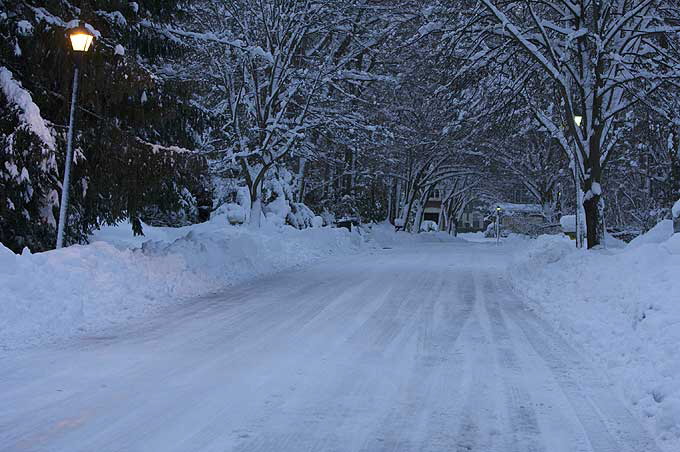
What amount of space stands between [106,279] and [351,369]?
214 inches

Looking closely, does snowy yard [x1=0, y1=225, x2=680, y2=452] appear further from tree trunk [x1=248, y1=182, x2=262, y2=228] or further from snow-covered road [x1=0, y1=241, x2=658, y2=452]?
tree trunk [x1=248, y1=182, x2=262, y2=228]

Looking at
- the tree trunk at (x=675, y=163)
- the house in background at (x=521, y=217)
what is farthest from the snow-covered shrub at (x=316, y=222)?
the tree trunk at (x=675, y=163)

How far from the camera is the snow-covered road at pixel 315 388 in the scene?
4.46 m

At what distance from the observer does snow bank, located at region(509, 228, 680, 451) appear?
531 cm

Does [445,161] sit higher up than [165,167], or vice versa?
[445,161]

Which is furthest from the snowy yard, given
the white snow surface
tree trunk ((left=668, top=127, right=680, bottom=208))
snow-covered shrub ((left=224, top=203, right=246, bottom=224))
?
snow-covered shrub ((left=224, top=203, right=246, bottom=224))

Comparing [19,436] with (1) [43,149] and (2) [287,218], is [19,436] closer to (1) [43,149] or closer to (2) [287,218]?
(1) [43,149]

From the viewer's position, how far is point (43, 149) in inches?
440

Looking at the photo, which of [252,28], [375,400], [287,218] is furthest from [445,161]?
[375,400]

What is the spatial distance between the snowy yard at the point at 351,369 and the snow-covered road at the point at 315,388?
22 millimetres

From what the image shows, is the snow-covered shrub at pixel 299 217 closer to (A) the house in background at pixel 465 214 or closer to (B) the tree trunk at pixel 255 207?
(B) the tree trunk at pixel 255 207

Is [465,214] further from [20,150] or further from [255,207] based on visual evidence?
[20,150]

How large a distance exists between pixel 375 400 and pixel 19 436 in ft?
8.93

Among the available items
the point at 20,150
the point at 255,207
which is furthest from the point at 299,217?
the point at 20,150
